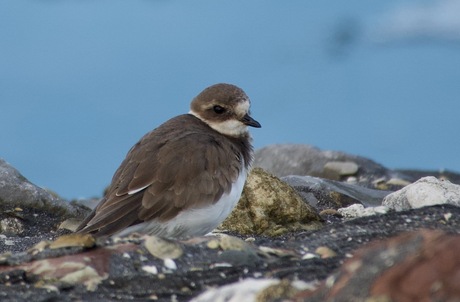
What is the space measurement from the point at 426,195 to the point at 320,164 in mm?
4956

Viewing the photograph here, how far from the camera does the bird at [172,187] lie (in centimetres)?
648

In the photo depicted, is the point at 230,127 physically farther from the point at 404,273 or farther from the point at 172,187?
the point at 404,273

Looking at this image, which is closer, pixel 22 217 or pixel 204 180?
pixel 204 180

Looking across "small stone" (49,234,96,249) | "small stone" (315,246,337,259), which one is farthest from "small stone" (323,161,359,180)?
"small stone" (49,234,96,249)

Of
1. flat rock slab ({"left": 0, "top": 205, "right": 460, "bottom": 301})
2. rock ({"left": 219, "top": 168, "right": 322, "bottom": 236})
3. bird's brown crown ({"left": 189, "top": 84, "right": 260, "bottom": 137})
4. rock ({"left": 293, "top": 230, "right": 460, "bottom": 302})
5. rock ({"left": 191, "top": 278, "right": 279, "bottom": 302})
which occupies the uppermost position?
bird's brown crown ({"left": 189, "top": 84, "right": 260, "bottom": 137})

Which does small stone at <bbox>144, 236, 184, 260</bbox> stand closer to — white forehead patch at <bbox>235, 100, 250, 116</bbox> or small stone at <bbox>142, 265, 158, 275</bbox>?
small stone at <bbox>142, 265, 158, 275</bbox>

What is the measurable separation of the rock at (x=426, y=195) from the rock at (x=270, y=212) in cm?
66

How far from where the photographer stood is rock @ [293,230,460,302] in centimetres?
337

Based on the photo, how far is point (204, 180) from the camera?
671 centimetres

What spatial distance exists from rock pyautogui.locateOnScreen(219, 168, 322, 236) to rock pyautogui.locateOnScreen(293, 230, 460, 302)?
3967mm

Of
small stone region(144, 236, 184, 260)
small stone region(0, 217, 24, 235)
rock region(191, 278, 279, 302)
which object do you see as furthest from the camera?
small stone region(0, 217, 24, 235)

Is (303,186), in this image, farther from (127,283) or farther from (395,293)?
(395,293)

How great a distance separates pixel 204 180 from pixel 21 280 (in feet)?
6.40

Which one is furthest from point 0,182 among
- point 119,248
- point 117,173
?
point 119,248
